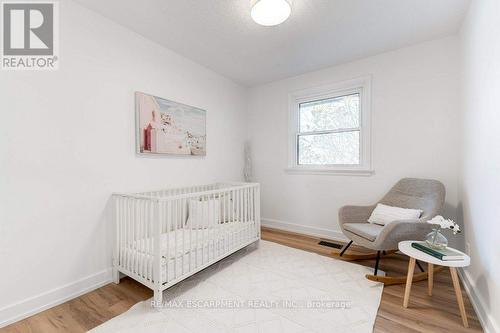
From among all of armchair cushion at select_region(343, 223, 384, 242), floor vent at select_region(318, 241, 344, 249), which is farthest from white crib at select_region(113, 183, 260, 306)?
armchair cushion at select_region(343, 223, 384, 242)

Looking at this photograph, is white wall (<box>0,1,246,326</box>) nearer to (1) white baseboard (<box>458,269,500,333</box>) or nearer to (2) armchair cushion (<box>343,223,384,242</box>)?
(2) armchair cushion (<box>343,223,384,242</box>)

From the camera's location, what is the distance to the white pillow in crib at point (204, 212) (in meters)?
2.18

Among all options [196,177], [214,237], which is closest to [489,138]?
[214,237]

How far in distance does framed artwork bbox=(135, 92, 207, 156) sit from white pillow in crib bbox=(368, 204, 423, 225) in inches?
86.7

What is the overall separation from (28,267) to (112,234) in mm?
567

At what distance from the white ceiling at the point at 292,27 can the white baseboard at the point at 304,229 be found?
7.48 feet

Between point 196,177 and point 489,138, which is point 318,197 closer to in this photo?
point 196,177

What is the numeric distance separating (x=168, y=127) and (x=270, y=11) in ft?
5.06

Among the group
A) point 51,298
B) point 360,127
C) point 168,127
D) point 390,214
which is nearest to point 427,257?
point 390,214

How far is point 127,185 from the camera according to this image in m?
2.17

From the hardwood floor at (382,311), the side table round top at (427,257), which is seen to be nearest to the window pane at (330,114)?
the side table round top at (427,257)

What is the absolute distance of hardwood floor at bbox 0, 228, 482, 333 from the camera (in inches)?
56.9

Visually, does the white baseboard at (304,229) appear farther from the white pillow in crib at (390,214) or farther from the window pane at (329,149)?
the window pane at (329,149)

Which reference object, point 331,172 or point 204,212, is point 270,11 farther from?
point 331,172
